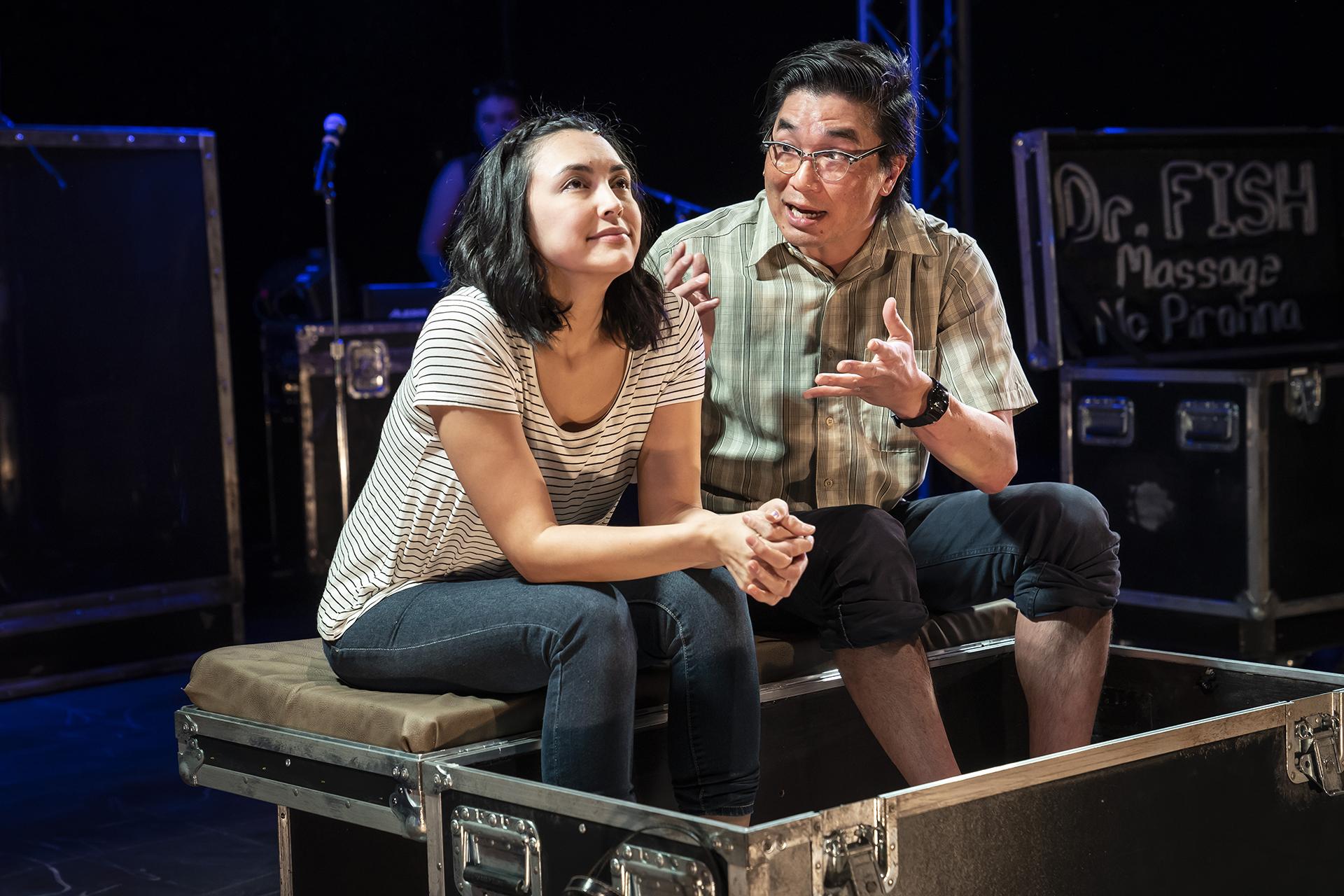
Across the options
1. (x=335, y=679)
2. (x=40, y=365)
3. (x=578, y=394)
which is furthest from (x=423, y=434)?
(x=40, y=365)

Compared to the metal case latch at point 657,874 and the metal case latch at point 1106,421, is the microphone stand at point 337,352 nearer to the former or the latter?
the metal case latch at point 1106,421

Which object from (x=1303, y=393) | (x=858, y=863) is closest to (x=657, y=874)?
(x=858, y=863)

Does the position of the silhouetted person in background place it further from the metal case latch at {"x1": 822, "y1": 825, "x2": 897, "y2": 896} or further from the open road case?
the metal case latch at {"x1": 822, "y1": 825, "x2": 897, "y2": 896}

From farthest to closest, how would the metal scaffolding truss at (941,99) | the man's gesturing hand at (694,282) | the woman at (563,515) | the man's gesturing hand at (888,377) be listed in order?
the metal scaffolding truss at (941,99)
the man's gesturing hand at (694,282)
the man's gesturing hand at (888,377)
the woman at (563,515)

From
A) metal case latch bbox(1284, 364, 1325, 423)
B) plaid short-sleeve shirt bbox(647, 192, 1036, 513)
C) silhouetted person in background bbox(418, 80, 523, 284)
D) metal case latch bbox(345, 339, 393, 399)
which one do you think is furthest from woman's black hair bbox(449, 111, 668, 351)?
silhouetted person in background bbox(418, 80, 523, 284)

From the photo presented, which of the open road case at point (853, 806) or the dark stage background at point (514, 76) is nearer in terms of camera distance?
the open road case at point (853, 806)

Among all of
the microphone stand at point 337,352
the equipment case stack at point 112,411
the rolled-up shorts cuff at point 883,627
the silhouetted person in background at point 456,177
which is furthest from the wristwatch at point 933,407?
the silhouetted person in background at point 456,177

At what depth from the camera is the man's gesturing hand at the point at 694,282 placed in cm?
255

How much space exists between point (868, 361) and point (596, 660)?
2.44 ft

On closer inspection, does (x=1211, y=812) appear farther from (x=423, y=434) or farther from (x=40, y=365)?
(x=40, y=365)

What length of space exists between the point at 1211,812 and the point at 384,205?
605 centimetres

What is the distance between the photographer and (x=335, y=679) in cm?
Result: 222

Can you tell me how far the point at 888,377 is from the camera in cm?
224

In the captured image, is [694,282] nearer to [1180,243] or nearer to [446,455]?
[446,455]
